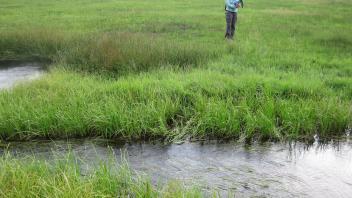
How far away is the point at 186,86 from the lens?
1084 centimetres

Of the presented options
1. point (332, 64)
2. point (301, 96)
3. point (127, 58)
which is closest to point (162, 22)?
point (127, 58)

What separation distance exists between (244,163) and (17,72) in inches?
400

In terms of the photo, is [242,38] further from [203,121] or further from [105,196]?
[105,196]

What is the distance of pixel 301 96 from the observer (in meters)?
10.5

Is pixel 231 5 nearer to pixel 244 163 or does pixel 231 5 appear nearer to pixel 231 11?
pixel 231 11

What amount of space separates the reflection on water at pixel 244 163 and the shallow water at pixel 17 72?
5315 mm

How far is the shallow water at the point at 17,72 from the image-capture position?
45.6ft

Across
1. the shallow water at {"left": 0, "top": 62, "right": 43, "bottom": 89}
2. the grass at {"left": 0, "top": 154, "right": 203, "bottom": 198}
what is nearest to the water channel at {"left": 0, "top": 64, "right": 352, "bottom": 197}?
the grass at {"left": 0, "top": 154, "right": 203, "bottom": 198}

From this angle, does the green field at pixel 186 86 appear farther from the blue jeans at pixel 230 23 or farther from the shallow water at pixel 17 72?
the shallow water at pixel 17 72

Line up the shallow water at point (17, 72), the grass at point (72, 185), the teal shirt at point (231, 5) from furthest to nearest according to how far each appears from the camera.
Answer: the teal shirt at point (231, 5), the shallow water at point (17, 72), the grass at point (72, 185)

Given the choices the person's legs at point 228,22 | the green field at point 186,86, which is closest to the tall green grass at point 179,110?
the green field at point 186,86

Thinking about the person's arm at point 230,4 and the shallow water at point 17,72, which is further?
the person's arm at point 230,4

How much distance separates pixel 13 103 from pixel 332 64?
29.6 feet

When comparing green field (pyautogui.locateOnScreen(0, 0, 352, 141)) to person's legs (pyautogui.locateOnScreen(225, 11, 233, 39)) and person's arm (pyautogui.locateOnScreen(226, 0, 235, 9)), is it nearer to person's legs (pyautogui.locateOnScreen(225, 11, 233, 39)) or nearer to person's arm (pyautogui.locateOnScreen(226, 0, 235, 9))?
person's legs (pyautogui.locateOnScreen(225, 11, 233, 39))
